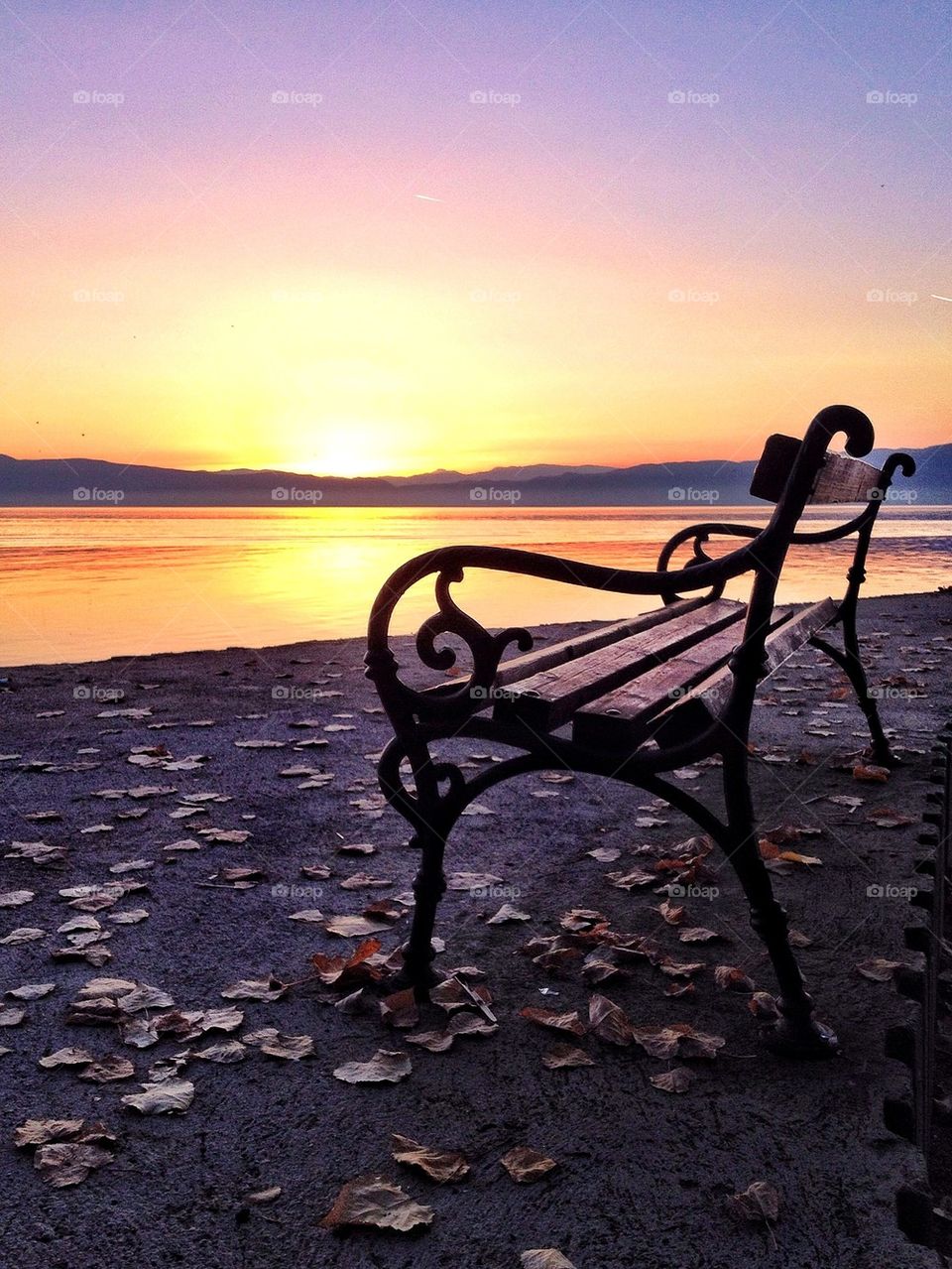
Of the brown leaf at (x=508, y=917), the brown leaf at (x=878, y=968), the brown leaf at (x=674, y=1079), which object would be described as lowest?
the brown leaf at (x=674, y=1079)

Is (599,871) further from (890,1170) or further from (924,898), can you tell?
(890,1170)

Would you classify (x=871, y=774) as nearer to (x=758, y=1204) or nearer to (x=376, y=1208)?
(x=758, y=1204)

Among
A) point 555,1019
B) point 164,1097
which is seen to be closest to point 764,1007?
point 555,1019

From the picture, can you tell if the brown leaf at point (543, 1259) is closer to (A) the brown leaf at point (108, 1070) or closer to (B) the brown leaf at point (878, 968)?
(A) the brown leaf at point (108, 1070)

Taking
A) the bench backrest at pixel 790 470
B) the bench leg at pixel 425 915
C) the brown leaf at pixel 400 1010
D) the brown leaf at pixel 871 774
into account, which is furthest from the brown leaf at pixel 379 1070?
the brown leaf at pixel 871 774

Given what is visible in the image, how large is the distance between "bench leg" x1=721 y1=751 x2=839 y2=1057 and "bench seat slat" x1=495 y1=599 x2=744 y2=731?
45 centimetres

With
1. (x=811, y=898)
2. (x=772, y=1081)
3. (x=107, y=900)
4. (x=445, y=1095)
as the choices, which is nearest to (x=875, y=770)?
(x=811, y=898)

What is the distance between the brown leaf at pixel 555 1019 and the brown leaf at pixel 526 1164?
49 cm

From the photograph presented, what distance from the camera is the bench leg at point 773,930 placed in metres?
2.37

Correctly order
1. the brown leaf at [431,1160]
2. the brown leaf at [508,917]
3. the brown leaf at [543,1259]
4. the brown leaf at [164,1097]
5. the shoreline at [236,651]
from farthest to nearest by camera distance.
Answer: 1. the shoreline at [236,651]
2. the brown leaf at [508,917]
3. the brown leaf at [164,1097]
4. the brown leaf at [431,1160]
5. the brown leaf at [543,1259]

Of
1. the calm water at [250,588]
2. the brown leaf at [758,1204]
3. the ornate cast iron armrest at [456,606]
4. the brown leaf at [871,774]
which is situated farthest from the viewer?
the calm water at [250,588]

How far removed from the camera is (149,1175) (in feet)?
6.40

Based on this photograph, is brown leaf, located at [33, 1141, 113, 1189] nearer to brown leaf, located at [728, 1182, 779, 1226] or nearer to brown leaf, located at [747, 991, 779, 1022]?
brown leaf, located at [728, 1182, 779, 1226]

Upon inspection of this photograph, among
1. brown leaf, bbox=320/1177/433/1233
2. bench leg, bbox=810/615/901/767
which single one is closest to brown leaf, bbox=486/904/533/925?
brown leaf, bbox=320/1177/433/1233
